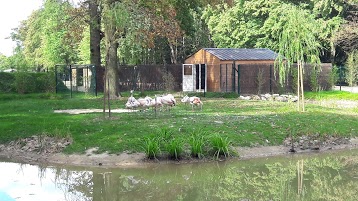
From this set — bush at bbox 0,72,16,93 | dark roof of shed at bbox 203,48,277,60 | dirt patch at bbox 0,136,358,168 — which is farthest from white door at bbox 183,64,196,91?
dirt patch at bbox 0,136,358,168

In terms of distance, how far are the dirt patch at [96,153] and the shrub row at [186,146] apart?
8.8 inches

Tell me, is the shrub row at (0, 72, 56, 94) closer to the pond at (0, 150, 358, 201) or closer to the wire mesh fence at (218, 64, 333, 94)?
the wire mesh fence at (218, 64, 333, 94)

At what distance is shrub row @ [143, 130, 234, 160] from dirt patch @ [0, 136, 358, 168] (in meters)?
0.22

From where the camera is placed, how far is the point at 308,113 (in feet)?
56.0

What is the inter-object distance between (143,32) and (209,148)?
32.5ft

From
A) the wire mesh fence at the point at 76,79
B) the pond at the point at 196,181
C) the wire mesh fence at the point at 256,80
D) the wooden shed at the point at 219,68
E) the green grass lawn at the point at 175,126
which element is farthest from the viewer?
the wooden shed at the point at 219,68

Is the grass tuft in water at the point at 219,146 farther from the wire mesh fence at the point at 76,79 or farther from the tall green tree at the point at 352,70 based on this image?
the tall green tree at the point at 352,70

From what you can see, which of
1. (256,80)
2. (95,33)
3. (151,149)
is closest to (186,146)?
(151,149)

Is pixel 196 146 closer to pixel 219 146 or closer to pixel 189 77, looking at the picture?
pixel 219 146

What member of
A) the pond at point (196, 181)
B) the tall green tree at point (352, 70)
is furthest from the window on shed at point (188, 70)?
the pond at point (196, 181)

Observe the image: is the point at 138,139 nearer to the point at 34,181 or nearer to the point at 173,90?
the point at 34,181

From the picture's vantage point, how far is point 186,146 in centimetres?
1264

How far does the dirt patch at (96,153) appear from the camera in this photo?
12219mm

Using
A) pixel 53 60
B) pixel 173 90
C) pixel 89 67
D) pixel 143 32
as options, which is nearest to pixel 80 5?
pixel 89 67
